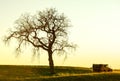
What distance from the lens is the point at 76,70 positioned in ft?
242

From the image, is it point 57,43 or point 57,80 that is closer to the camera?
point 57,80

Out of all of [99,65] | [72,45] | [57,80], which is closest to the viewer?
[57,80]

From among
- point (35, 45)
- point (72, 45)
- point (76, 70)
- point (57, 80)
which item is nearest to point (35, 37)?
point (35, 45)

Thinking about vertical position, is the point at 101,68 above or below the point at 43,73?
above

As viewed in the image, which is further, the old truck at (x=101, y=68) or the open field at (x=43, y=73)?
the old truck at (x=101, y=68)

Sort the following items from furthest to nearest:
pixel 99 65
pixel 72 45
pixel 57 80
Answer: pixel 99 65
pixel 72 45
pixel 57 80

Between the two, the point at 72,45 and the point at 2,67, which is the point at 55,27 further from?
the point at 2,67

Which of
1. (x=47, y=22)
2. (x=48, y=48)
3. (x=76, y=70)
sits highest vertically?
(x=47, y=22)

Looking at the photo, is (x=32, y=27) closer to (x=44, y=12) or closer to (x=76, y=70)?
(x=44, y=12)

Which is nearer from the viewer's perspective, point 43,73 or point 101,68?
point 43,73

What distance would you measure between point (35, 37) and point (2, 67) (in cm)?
993

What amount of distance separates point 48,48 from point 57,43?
193 cm

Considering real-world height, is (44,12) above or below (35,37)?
above

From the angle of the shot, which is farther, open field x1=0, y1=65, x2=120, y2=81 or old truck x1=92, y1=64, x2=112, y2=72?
old truck x1=92, y1=64, x2=112, y2=72
